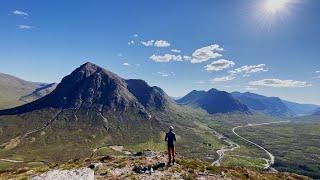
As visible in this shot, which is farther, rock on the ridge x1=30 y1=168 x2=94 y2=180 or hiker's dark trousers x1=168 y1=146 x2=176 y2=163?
hiker's dark trousers x1=168 y1=146 x2=176 y2=163

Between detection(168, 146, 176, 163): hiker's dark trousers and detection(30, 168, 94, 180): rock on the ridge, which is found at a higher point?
detection(168, 146, 176, 163): hiker's dark trousers

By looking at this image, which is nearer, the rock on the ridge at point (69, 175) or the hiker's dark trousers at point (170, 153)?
the rock on the ridge at point (69, 175)

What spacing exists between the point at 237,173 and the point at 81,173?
25.2 m

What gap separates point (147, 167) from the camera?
5506cm

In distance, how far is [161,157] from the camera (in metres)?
66.4

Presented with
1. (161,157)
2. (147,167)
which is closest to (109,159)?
(161,157)

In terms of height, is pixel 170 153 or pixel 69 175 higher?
pixel 170 153

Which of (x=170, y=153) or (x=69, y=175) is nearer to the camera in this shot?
(x=69, y=175)

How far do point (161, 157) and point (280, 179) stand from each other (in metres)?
22.1

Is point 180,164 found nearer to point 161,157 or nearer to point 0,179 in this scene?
point 161,157

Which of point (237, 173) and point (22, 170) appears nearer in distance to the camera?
point (237, 173)

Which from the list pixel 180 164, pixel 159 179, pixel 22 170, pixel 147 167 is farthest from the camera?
pixel 22 170

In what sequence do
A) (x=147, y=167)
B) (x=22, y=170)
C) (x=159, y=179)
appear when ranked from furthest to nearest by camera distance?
1. (x=22, y=170)
2. (x=147, y=167)
3. (x=159, y=179)

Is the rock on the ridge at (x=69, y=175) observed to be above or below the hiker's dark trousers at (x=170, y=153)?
below
